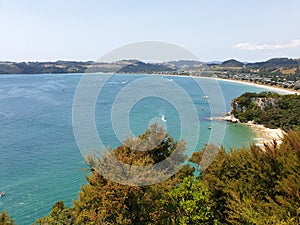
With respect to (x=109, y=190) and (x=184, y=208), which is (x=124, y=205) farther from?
(x=184, y=208)

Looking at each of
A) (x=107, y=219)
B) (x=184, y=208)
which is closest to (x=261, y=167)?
(x=184, y=208)

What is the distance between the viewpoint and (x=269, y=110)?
46.5 metres

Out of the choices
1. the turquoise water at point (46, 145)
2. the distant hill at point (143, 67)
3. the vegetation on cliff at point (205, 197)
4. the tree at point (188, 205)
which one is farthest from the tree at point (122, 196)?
the distant hill at point (143, 67)

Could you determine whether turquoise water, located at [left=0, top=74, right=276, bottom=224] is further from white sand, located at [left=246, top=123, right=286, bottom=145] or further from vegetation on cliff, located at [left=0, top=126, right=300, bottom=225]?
vegetation on cliff, located at [left=0, top=126, right=300, bottom=225]

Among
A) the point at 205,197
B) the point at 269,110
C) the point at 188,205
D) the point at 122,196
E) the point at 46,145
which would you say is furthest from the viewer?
the point at 269,110

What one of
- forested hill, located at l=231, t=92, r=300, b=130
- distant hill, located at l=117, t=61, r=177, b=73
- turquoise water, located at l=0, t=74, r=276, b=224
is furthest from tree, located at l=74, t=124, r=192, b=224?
forested hill, located at l=231, t=92, r=300, b=130

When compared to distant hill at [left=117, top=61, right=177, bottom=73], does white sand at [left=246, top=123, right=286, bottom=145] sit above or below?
below

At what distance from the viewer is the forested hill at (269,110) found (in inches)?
1679

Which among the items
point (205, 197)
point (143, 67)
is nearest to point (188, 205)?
point (205, 197)

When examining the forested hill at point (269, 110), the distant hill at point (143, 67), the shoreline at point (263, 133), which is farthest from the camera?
the forested hill at point (269, 110)

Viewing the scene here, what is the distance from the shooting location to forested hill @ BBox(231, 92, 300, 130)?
42.7m

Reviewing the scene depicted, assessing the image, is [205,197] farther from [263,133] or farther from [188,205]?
[263,133]

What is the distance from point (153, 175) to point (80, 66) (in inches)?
5868

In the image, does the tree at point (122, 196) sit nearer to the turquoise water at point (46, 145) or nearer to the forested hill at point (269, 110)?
the turquoise water at point (46, 145)
